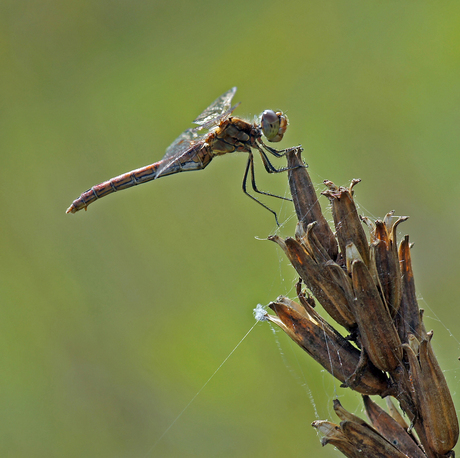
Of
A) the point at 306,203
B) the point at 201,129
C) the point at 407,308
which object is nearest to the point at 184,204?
the point at 201,129

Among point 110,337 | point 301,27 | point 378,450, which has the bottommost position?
point 110,337

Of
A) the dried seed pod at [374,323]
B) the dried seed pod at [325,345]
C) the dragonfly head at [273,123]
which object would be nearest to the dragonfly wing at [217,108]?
the dragonfly head at [273,123]

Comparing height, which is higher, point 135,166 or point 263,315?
point 135,166

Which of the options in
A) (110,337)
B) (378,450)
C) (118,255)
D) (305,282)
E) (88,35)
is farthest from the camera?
(88,35)

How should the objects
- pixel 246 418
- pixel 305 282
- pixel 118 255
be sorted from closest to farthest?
pixel 305 282
pixel 246 418
pixel 118 255

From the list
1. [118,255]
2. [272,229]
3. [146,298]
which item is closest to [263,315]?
[272,229]

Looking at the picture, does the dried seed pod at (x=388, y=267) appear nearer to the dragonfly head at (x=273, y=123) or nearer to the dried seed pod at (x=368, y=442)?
the dried seed pod at (x=368, y=442)

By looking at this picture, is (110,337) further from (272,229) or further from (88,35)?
(88,35)

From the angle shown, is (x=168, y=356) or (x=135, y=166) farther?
(x=135, y=166)
